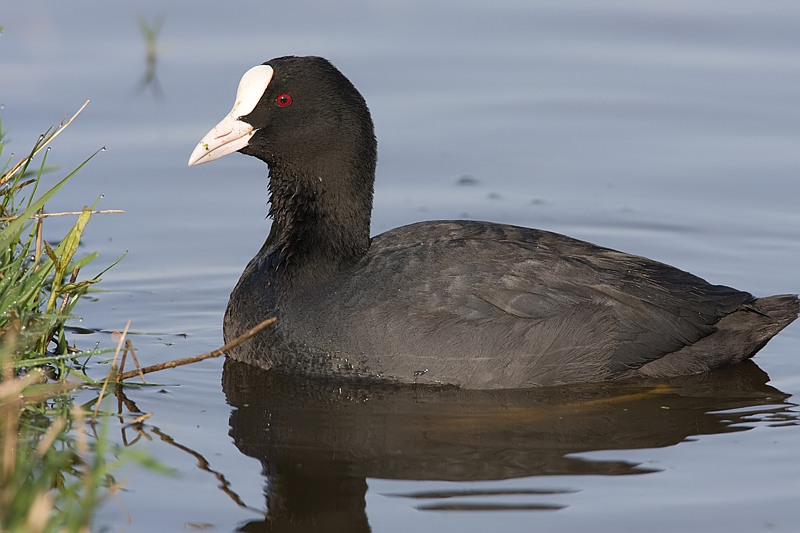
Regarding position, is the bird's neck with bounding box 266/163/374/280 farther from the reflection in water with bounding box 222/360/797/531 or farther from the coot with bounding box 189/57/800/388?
the reflection in water with bounding box 222/360/797/531

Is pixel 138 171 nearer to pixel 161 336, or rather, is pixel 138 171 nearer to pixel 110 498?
pixel 161 336

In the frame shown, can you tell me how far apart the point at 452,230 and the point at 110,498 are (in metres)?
2.38

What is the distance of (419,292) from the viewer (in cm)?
606

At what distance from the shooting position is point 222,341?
6840 mm

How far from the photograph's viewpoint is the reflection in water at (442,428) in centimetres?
498

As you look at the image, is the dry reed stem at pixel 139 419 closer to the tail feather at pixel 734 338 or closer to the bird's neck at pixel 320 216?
the bird's neck at pixel 320 216

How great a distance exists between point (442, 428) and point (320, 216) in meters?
1.45

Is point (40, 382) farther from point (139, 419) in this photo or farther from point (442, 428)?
point (442, 428)

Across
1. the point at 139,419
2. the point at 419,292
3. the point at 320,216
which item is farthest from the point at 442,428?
the point at 320,216

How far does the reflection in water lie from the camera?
4.98m

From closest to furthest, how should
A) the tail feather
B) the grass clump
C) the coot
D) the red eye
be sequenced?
the grass clump → the coot → the tail feather → the red eye

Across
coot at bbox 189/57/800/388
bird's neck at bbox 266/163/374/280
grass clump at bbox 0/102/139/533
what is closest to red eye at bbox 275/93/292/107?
coot at bbox 189/57/800/388

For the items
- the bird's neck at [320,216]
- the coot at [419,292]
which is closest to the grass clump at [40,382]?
the coot at [419,292]

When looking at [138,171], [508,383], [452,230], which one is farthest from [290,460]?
[138,171]
